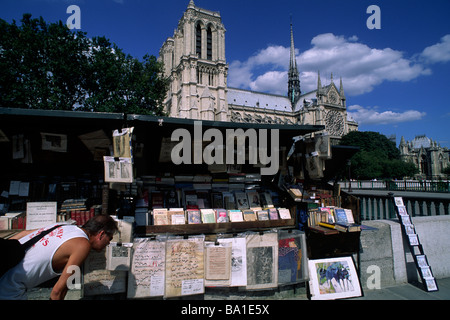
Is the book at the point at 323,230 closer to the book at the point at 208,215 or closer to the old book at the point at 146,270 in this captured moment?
the book at the point at 208,215

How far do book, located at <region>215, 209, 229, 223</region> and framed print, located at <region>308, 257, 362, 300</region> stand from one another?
5.62 ft

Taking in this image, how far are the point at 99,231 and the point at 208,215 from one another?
211 centimetres

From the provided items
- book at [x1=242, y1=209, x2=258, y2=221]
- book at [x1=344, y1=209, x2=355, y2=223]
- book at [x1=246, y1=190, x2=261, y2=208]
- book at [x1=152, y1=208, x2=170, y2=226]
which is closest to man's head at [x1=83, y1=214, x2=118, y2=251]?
book at [x1=152, y1=208, x2=170, y2=226]

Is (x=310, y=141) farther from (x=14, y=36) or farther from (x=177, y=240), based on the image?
(x=14, y=36)

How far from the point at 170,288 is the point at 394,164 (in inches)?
2488

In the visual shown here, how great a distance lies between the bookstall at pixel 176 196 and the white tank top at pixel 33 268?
3.48 feet

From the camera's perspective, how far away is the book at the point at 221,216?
15.7 feet

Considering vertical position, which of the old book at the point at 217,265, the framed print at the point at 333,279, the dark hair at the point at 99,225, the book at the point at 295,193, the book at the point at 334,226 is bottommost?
the framed print at the point at 333,279

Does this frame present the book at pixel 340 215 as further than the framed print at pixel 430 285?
Yes

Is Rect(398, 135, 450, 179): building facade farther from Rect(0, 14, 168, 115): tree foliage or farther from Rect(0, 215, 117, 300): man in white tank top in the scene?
Rect(0, 215, 117, 300): man in white tank top

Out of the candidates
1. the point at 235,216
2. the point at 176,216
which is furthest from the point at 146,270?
the point at 235,216

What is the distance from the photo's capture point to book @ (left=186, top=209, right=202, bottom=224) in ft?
15.3

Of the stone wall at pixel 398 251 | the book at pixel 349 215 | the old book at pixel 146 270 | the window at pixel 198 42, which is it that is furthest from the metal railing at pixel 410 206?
the window at pixel 198 42

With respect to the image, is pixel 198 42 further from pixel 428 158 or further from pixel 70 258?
pixel 428 158
